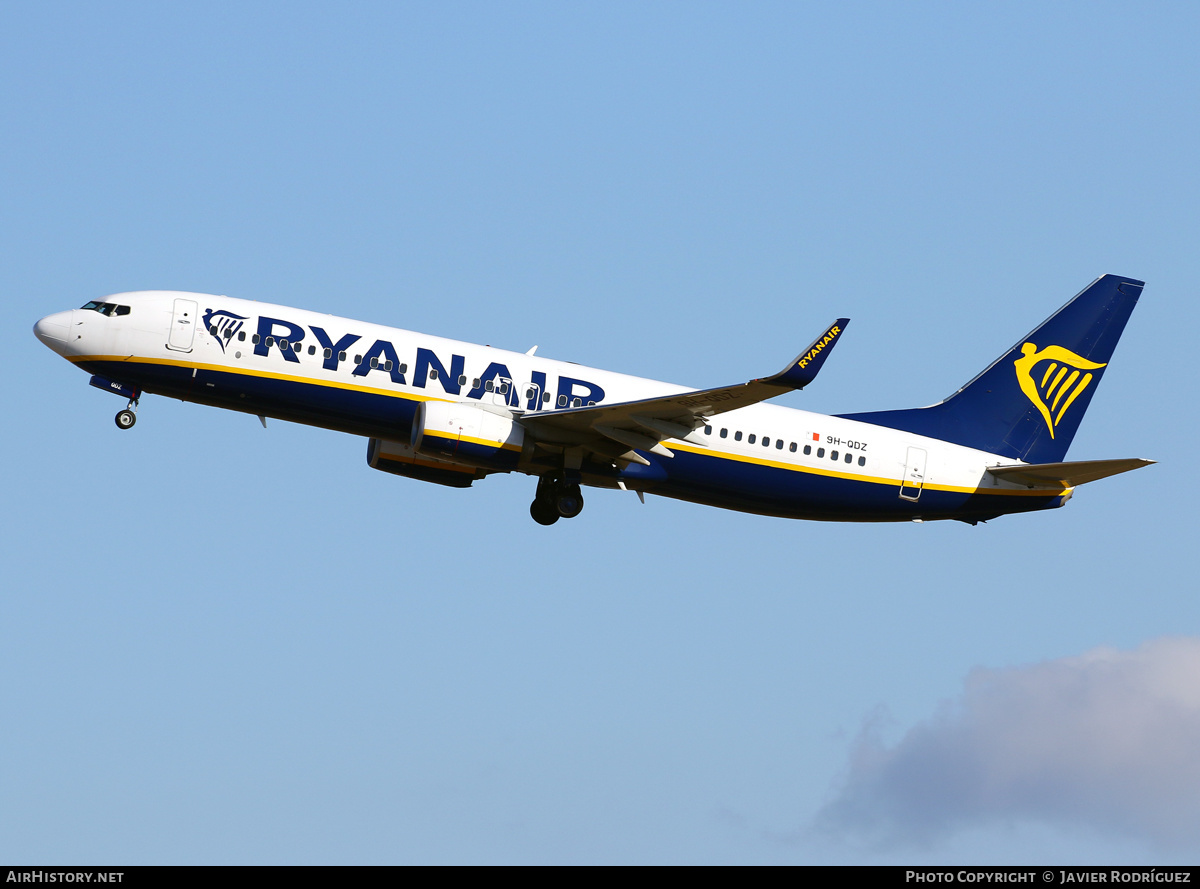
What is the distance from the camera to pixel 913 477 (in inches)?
1690

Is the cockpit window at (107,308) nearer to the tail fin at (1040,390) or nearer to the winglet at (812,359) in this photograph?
the winglet at (812,359)

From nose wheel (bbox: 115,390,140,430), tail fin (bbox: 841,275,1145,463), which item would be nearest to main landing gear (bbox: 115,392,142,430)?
nose wheel (bbox: 115,390,140,430)

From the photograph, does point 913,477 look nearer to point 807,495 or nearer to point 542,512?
point 807,495

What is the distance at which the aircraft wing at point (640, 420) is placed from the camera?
36469 millimetres

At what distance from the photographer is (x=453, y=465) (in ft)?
140

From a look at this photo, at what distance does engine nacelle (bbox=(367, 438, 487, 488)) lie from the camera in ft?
139

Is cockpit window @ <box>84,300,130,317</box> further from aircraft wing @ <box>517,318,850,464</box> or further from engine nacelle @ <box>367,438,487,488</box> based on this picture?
aircraft wing @ <box>517,318,850,464</box>

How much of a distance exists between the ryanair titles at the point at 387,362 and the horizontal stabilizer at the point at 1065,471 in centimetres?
1378

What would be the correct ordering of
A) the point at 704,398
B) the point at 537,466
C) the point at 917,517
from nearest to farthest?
1. the point at 704,398
2. the point at 537,466
3. the point at 917,517

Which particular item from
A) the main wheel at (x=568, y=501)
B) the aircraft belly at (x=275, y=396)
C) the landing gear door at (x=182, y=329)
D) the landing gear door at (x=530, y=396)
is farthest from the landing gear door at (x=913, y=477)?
the landing gear door at (x=182, y=329)
